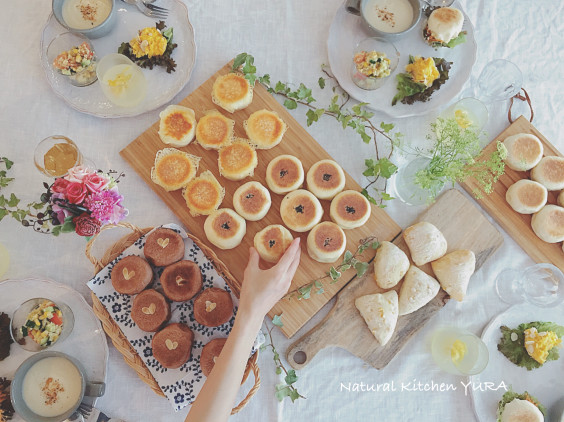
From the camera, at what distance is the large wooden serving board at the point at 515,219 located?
1.90m

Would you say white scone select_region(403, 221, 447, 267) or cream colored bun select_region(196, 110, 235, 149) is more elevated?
cream colored bun select_region(196, 110, 235, 149)

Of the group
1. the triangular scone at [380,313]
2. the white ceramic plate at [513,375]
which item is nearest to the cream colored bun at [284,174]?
the triangular scone at [380,313]

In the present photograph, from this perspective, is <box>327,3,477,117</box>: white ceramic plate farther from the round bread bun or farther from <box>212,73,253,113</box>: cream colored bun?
the round bread bun

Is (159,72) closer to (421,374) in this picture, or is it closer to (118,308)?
(118,308)

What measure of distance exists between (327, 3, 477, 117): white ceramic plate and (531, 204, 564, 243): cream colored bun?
1.94ft

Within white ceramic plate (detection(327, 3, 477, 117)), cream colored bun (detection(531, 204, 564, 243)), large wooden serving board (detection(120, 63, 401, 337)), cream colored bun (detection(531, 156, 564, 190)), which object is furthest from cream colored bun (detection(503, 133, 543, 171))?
large wooden serving board (detection(120, 63, 401, 337))

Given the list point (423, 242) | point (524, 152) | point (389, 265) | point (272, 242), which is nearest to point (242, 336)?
point (272, 242)

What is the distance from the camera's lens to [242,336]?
148 centimetres

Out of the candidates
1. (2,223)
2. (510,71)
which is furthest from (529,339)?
(2,223)

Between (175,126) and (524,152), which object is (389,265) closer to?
(524,152)

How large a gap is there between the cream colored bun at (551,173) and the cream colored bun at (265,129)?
3.45 feet

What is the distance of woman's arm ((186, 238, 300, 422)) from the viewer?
1.41 metres

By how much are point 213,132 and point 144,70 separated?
40 cm

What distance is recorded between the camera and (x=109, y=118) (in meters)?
1.86
